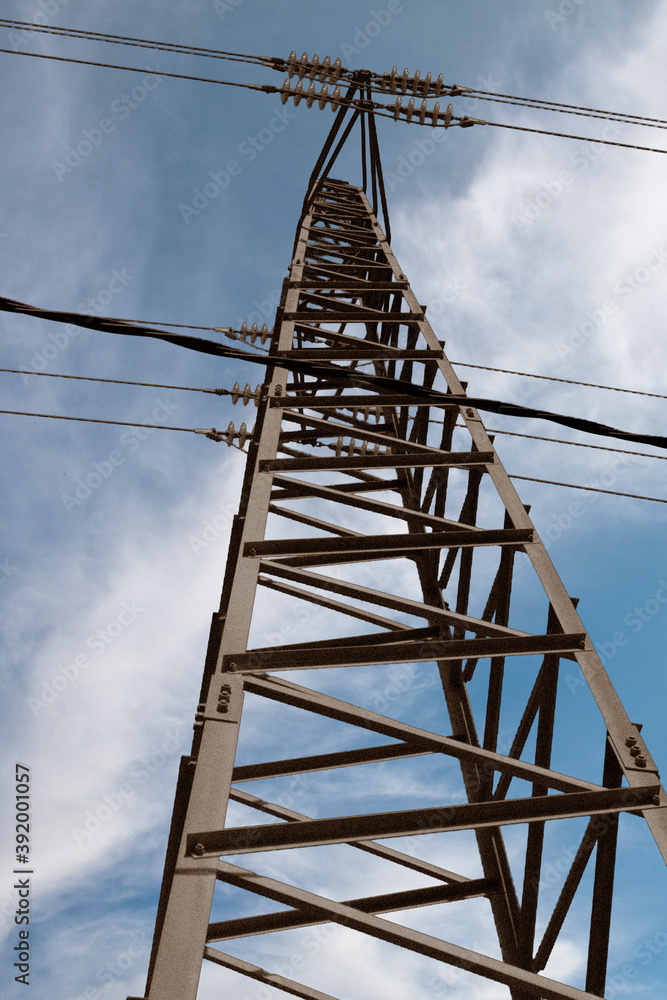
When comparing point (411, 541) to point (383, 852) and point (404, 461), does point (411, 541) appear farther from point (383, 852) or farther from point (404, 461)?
point (383, 852)

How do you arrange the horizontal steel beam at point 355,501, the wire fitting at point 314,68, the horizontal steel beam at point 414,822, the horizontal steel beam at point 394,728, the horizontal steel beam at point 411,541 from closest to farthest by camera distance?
1. the horizontal steel beam at point 414,822
2. the horizontal steel beam at point 394,728
3. the horizontal steel beam at point 411,541
4. the horizontal steel beam at point 355,501
5. the wire fitting at point 314,68

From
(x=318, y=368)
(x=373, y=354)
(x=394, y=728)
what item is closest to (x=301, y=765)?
(x=394, y=728)

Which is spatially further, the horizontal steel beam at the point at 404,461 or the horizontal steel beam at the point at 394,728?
the horizontal steel beam at the point at 404,461

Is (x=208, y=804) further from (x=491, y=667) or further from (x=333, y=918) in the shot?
(x=491, y=667)

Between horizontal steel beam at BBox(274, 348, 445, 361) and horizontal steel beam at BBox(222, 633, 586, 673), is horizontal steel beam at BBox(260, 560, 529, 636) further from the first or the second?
horizontal steel beam at BBox(274, 348, 445, 361)

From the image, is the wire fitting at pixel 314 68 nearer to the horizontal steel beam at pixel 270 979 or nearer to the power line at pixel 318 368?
the power line at pixel 318 368

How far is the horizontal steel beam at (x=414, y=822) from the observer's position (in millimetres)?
3215

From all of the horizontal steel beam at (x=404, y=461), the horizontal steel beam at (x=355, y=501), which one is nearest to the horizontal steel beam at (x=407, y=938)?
the horizontal steel beam at (x=355, y=501)

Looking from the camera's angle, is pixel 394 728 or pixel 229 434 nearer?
pixel 394 728

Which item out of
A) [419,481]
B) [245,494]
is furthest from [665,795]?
[419,481]

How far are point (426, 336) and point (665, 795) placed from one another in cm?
511

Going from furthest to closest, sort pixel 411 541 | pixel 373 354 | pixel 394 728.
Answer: pixel 373 354, pixel 411 541, pixel 394 728

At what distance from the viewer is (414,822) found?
3434 mm

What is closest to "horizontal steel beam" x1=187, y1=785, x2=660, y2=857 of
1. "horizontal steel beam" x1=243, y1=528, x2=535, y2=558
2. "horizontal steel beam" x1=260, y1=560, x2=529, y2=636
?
"horizontal steel beam" x1=260, y1=560, x2=529, y2=636
